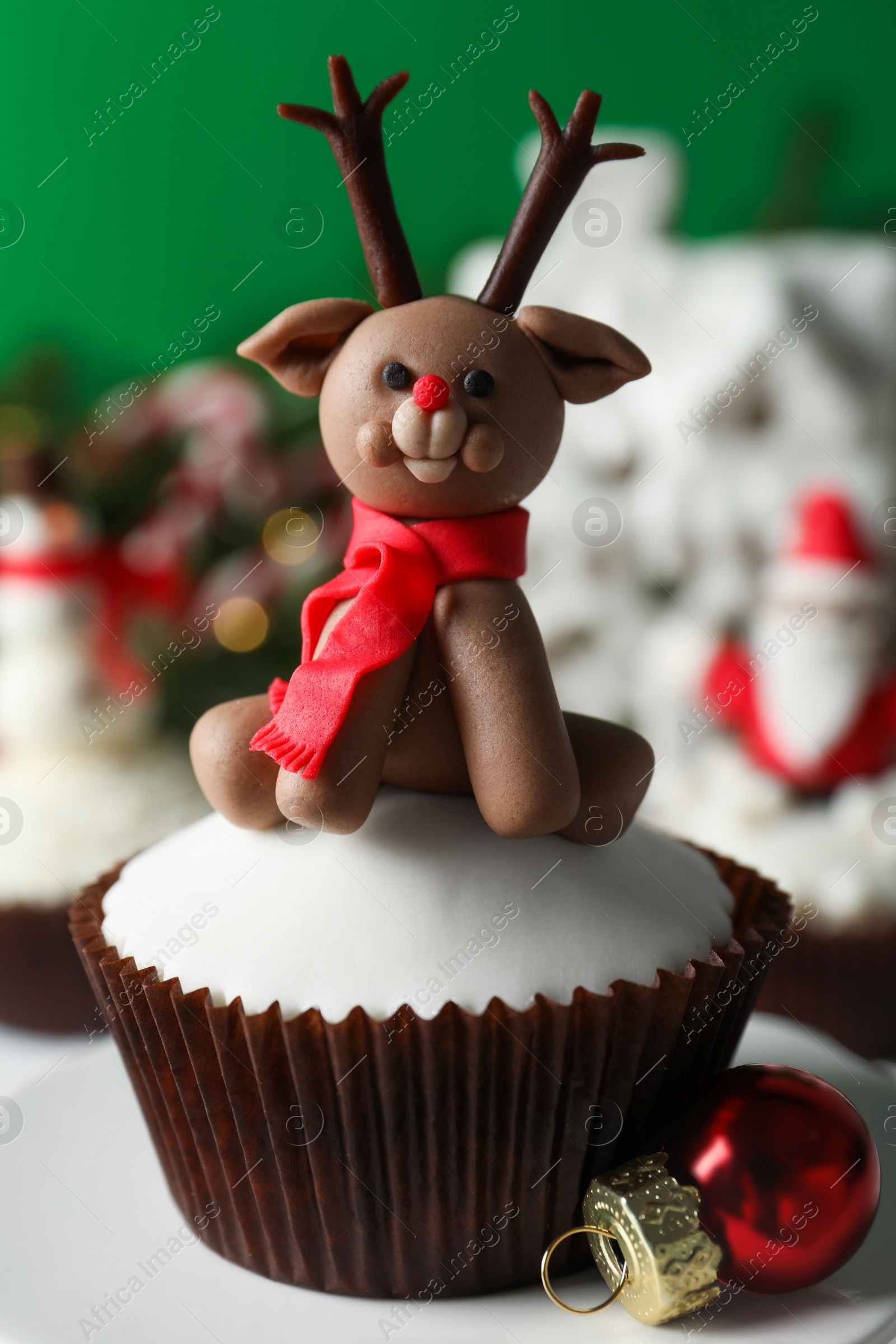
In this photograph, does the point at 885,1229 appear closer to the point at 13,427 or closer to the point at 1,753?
the point at 1,753

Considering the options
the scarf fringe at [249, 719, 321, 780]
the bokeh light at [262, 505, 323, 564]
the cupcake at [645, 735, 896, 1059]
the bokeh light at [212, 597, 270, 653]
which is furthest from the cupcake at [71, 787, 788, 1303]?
the bokeh light at [262, 505, 323, 564]

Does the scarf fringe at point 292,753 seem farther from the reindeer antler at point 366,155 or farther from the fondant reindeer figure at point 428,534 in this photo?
the reindeer antler at point 366,155

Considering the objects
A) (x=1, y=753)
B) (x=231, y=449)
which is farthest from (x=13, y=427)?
(x=1, y=753)

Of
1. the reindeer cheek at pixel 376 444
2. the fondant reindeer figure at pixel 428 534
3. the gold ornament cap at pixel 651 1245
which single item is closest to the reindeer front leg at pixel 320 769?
the fondant reindeer figure at pixel 428 534

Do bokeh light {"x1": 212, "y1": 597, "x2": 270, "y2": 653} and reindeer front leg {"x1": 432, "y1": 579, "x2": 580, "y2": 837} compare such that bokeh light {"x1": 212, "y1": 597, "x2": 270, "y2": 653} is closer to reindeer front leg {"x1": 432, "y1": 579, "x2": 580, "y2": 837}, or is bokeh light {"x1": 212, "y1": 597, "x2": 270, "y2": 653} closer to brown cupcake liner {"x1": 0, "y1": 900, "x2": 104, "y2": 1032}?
brown cupcake liner {"x1": 0, "y1": 900, "x2": 104, "y2": 1032}

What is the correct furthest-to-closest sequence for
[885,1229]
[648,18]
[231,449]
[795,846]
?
[648,18], [231,449], [795,846], [885,1229]

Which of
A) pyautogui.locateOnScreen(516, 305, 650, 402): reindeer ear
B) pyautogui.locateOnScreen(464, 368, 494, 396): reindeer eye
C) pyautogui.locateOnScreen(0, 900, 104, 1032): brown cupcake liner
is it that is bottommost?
pyautogui.locateOnScreen(0, 900, 104, 1032): brown cupcake liner
